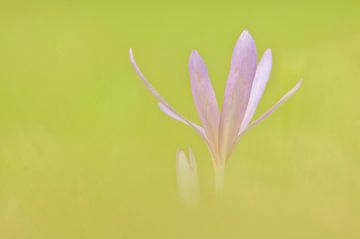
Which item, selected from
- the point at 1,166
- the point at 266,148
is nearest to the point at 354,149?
the point at 266,148

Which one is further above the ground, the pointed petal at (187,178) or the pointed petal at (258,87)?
the pointed petal at (258,87)

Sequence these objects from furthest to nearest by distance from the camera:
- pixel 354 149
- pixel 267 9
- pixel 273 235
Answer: pixel 267 9 → pixel 354 149 → pixel 273 235

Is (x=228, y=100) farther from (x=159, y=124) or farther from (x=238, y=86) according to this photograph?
(x=159, y=124)

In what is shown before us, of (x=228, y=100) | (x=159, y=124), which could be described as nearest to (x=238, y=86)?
(x=228, y=100)

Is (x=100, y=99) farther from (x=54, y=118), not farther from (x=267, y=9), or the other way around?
(x=267, y=9)

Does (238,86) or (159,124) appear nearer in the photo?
(238,86)
